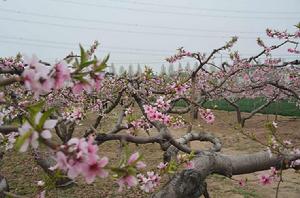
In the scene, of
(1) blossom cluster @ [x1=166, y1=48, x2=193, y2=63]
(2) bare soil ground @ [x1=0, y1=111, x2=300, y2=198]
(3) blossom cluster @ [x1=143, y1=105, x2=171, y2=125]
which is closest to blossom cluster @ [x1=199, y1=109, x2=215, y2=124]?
(2) bare soil ground @ [x1=0, y1=111, x2=300, y2=198]

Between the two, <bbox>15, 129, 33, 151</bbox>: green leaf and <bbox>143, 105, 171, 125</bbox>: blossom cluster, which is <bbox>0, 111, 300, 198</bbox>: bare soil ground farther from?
<bbox>15, 129, 33, 151</bbox>: green leaf

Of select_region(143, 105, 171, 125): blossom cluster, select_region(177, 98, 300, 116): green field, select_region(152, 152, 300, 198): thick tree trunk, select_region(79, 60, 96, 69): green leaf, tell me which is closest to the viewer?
select_region(79, 60, 96, 69): green leaf

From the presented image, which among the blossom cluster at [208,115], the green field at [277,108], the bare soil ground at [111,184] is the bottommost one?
the green field at [277,108]

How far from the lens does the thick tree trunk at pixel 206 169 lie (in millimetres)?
3002

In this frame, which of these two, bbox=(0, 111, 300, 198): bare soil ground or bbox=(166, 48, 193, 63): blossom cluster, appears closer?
→ bbox=(0, 111, 300, 198): bare soil ground

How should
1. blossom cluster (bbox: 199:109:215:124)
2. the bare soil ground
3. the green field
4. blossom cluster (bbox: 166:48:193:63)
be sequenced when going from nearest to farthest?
blossom cluster (bbox: 199:109:215:124) < the bare soil ground < blossom cluster (bbox: 166:48:193:63) < the green field

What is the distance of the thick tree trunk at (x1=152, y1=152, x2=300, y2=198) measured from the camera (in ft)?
9.85

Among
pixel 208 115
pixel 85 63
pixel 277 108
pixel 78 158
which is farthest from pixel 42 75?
pixel 277 108

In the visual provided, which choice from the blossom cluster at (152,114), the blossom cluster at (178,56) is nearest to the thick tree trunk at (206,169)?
the blossom cluster at (152,114)

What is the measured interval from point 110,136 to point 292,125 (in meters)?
13.3

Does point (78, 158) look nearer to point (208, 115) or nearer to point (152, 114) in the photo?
point (152, 114)

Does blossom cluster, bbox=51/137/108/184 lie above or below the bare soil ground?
above

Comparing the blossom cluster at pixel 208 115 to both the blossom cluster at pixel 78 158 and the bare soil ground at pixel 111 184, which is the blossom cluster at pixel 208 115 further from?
the blossom cluster at pixel 78 158

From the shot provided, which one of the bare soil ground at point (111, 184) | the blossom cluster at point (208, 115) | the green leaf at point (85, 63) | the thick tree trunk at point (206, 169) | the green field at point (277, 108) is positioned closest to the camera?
the green leaf at point (85, 63)
